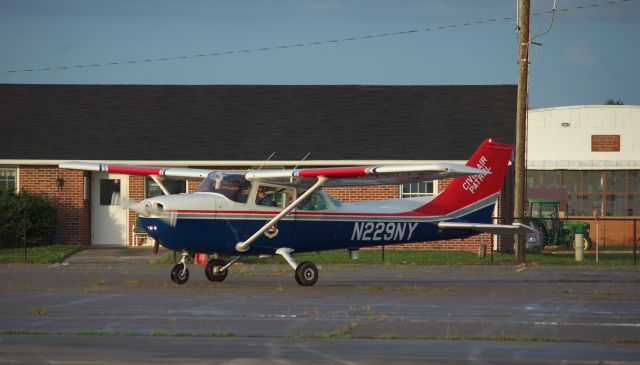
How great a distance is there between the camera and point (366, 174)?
62.2 ft

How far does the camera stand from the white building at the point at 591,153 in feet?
146

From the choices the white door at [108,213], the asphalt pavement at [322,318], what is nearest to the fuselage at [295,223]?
the asphalt pavement at [322,318]

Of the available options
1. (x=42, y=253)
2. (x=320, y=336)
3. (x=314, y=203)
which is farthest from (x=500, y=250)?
(x=320, y=336)

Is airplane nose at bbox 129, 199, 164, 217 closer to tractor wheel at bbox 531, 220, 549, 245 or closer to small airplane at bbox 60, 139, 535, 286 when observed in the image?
small airplane at bbox 60, 139, 535, 286

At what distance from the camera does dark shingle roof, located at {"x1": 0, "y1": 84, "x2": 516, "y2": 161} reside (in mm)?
32344

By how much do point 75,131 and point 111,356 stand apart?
2354 centimetres

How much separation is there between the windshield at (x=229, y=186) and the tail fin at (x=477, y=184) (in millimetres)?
3636

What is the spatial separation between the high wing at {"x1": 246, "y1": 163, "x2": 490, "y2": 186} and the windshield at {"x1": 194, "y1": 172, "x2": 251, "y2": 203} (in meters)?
0.19

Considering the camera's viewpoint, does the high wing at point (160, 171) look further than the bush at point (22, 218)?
No

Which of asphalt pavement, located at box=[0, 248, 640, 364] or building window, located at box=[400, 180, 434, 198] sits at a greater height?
building window, located at box=[400, 180, 434, 198]

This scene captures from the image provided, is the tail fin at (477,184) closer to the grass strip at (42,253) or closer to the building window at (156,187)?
the grass strip at (42,253)

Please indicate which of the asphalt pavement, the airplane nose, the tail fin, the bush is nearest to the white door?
the bush

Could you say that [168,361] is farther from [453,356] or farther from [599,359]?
[599,359]

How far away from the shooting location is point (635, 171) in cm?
4525
